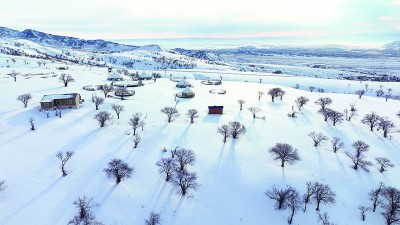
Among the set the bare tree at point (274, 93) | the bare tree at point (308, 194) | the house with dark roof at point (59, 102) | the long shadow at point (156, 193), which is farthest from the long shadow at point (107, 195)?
the bare tree at point (274, 93)

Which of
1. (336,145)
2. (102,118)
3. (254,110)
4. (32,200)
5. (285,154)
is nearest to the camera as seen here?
(32,200)

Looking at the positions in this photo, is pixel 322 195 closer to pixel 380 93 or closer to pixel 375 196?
pixel 375 196

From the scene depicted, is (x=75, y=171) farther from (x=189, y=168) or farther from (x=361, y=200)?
(x=361, y=200)

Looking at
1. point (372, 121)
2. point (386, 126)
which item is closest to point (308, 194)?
point (386, 126)

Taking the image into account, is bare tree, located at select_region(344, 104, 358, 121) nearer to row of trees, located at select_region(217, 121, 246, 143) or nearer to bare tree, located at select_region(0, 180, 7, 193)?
row of trees, located at select_region(217, 121, 246, 143)

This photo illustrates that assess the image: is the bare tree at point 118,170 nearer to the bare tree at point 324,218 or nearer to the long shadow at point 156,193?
the long shadow at point 156,193

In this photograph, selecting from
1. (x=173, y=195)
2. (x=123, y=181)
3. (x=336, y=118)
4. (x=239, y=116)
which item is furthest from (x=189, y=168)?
(x=336, y=118)
